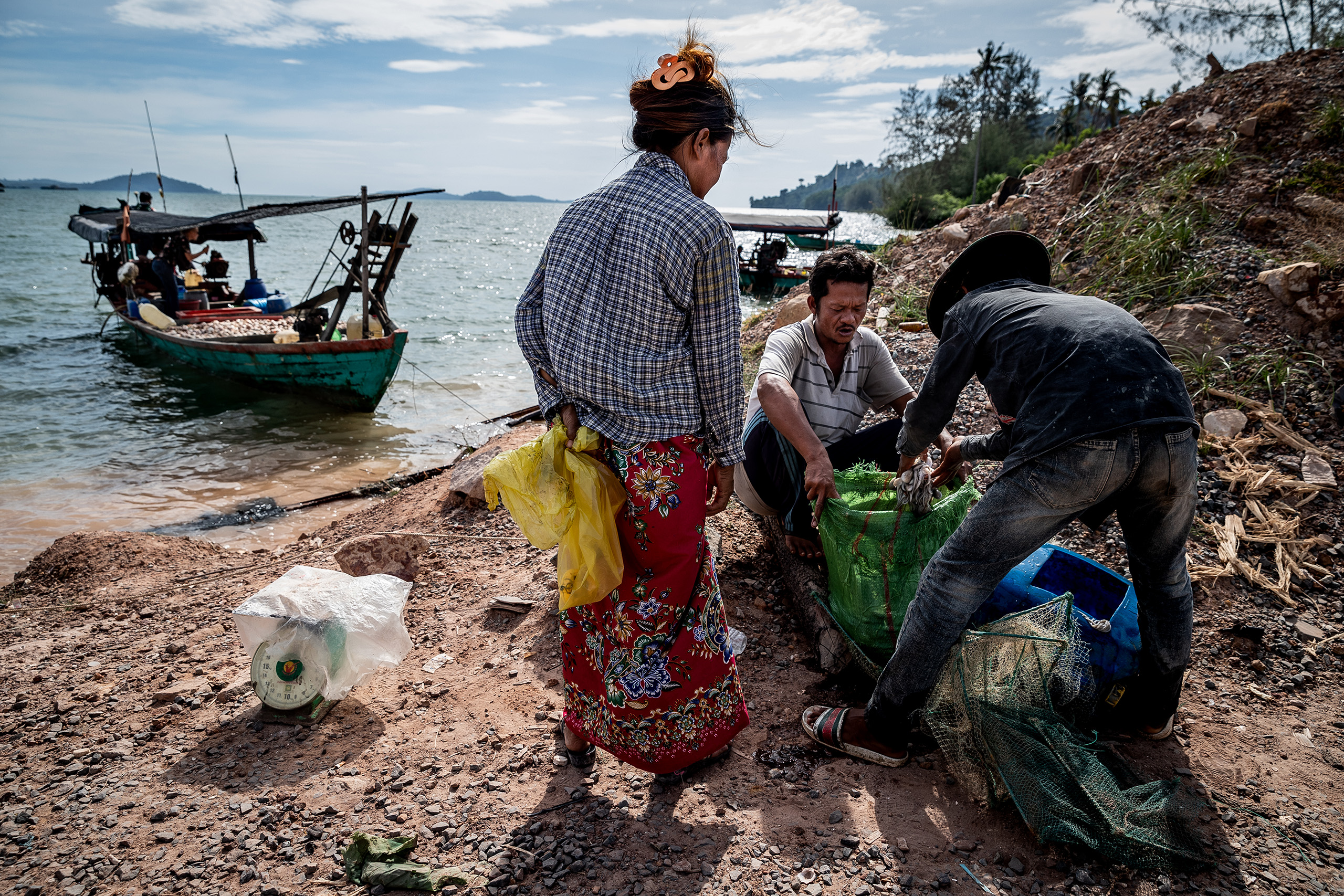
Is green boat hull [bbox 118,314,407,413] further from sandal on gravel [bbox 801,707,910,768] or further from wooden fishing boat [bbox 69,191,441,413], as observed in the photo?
sandal on gravel [bbox 801,707,910,768]

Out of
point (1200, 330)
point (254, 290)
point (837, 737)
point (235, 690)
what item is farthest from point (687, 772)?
point (254, 290)

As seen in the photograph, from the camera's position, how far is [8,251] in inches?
1305

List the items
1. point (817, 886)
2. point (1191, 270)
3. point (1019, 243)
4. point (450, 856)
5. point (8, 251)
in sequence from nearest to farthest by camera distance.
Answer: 1. point (817, 886)
2. point (450, 856)
3. point (1019, 243)
4. point (1191, 270)
5. point (8, 251)

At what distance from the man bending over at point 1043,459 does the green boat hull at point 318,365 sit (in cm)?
856

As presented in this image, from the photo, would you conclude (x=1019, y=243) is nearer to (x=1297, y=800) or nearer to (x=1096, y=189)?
(x=1297, y=800)

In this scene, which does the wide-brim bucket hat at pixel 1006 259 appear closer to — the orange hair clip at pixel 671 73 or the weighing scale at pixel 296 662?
the orange hair clip at pixel 671 73

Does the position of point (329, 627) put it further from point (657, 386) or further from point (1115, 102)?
point (1115, 102)

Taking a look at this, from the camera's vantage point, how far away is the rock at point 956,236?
7.53 m

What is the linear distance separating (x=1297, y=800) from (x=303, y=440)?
9.54 m

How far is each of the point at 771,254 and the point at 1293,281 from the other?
18.2 metres

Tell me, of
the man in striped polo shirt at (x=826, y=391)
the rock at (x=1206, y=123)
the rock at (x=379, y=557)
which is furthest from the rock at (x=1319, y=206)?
the rock at (x=379, y=557)

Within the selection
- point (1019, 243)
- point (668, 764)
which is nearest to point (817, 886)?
point (668, 764)

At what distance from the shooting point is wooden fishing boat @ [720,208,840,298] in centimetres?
2077

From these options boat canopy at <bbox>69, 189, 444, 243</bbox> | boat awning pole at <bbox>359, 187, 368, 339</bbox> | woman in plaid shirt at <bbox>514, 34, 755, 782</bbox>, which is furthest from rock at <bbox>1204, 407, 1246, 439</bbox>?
boat awning pole at <bbox>359, 187, 368, 339</bbox>
